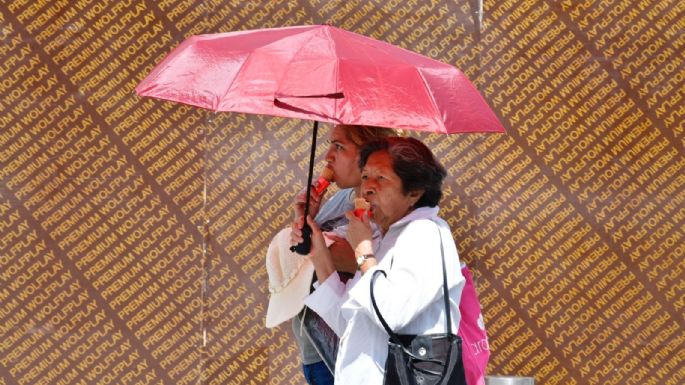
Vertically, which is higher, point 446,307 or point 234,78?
point 234,78

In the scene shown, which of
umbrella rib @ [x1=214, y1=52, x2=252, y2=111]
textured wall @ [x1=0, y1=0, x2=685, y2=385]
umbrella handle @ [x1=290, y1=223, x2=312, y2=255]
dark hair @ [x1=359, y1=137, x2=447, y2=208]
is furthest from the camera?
textured wall @ [x1=0, y1=0, x2=685, y2=385]

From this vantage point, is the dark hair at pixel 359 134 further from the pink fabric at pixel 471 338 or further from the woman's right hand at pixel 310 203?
the pink fabric at pixel 471 338

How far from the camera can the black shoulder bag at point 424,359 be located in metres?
2.77

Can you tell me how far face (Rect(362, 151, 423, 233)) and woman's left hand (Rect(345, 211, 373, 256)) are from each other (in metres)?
0.05

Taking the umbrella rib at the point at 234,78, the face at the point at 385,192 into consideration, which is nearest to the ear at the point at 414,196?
the face at the point at 385,192

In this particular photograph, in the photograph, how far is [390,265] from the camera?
289 centimetres

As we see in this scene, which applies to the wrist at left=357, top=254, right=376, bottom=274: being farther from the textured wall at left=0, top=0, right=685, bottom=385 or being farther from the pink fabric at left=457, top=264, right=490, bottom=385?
the textured wall at left=0, top=0, right=685, bottom=385

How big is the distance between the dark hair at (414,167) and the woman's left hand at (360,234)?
131 mm

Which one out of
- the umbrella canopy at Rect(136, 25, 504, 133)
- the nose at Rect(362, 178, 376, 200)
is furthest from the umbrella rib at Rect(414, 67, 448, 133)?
the nose at Rect(362, 178, 376, 200)

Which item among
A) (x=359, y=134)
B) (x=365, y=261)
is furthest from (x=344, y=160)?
(x=365, y=261)

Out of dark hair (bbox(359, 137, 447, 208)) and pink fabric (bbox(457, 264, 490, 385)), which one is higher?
dark hair (bbox(359, 137, 447, 208))

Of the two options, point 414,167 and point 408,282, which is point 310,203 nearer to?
point 414,167

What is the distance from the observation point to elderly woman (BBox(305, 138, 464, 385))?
9.16ft

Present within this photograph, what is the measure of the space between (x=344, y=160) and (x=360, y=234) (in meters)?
0.39
